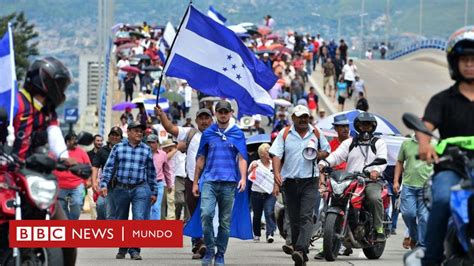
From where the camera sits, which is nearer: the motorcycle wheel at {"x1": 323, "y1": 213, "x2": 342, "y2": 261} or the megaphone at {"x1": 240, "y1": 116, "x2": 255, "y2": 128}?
the motorcycle wheel at {"x1": 323, "y1": 213, "x2": 342, "y2": 261}

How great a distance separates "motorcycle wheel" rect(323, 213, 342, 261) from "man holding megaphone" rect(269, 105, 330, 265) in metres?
1.06

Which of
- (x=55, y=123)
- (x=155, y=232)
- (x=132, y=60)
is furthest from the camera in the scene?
(x=132, y=60)

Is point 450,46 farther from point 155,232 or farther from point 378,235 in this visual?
point 378,235

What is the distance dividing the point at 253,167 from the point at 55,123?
43.0 ft

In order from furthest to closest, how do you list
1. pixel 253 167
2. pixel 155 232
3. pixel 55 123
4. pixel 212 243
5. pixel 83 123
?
pixel 83 123
pixel 253 167
pixel 212 243
pixel 155 232
pixel 55 123

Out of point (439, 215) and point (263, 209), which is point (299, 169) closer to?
point (439, 215)

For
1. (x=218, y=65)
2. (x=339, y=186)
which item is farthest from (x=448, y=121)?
(x=218, y=65)

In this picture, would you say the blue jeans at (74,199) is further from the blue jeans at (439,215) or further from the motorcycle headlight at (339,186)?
the blue jeans at (439,215)

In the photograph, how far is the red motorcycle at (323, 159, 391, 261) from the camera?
18.3 meters

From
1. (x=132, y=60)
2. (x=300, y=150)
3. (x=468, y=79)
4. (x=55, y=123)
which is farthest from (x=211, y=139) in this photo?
(x=132, y=60)

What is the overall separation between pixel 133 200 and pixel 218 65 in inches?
110

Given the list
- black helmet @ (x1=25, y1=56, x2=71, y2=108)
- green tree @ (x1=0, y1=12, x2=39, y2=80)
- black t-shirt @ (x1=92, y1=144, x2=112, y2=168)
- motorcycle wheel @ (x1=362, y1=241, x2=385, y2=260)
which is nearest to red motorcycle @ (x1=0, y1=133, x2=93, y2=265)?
black helmet @ (x1=25, y1=56, x2=71, y2=108)

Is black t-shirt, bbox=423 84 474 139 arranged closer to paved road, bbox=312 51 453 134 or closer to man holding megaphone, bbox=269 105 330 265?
man holding megaphone, bbox=269 105 330 265

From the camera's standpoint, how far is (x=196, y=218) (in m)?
18.7
